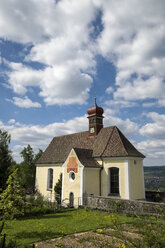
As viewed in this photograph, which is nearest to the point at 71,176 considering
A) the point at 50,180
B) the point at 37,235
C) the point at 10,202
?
the point at 50,180

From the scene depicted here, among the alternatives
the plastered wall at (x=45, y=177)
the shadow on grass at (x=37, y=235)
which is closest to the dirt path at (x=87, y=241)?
the shadow on grass at (x=37, y=235)

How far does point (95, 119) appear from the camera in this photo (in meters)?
29.2

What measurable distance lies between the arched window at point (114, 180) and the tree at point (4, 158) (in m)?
11.6

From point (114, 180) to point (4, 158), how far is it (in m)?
12.5

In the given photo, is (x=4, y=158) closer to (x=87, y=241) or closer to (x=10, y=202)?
(x=10, y=202)

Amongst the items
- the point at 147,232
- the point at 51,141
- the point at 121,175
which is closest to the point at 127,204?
the point at 121,175

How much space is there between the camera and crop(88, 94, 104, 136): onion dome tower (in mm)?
29111

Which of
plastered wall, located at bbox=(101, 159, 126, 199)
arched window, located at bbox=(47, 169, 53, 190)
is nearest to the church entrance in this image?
plastered wall, located at bbox=(101, 159, 126, 199)

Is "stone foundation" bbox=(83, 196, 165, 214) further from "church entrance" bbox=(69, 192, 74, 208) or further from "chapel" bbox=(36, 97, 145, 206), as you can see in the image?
"church entrance" bbox=(69, 192, 74, 208)

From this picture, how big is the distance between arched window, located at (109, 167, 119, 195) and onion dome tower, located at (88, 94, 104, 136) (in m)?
7.26

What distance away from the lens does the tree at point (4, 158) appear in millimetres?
18188

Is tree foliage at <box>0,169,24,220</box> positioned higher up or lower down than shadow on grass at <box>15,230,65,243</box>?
higher up

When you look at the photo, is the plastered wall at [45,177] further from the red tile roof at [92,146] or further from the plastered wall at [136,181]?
the plastered wall at [136,181]

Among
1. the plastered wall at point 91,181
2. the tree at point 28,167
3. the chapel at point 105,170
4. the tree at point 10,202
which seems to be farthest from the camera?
the tree at point 28,167
